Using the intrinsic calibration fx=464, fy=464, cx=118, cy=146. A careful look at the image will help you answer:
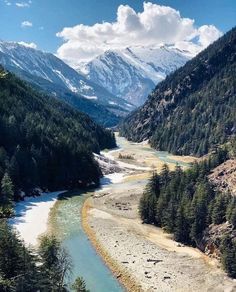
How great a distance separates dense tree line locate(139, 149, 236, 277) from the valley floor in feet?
8.37

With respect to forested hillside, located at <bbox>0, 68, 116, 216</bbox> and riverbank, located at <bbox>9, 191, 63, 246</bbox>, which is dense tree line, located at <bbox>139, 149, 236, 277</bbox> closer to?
riverbank, located at <bbox>9, 191, 63, 246</bbox>

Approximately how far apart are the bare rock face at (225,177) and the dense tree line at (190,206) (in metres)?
2.05

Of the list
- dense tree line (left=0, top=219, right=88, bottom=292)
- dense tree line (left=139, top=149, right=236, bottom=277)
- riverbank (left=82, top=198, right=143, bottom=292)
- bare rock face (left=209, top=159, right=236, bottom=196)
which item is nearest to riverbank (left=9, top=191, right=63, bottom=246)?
riverbank (left=82, top=198, right=143, bottom=292)

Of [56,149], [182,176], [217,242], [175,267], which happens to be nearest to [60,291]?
[175,267]

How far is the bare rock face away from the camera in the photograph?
10223 cm

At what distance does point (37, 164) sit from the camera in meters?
150

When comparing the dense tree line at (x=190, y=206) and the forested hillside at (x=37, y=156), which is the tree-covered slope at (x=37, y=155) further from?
the dense tree line at (x=190, y=206)

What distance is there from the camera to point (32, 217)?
112m

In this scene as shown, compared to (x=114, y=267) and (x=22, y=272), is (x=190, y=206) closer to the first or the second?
(x=114, y=267)

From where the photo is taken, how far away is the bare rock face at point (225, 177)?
102 m

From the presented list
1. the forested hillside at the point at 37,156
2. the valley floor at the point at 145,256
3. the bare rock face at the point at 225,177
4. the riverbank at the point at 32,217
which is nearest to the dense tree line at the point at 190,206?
the bare rock face at the point at 225,177

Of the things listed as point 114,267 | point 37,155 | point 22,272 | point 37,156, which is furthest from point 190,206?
point 37,155

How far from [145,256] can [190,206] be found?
1629 cm

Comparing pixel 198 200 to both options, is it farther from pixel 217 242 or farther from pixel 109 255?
pixel 109 255
